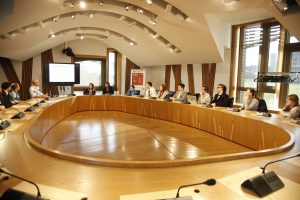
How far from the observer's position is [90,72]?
9.86 meters

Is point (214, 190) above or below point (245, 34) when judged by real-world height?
below

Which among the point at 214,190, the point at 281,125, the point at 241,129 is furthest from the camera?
the point at 241,129

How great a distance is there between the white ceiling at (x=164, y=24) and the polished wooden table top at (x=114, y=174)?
321 cm

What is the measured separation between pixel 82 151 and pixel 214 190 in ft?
9.18

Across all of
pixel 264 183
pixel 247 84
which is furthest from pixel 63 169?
pixel 247 84

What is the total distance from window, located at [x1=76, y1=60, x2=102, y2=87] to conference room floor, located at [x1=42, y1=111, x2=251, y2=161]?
407 centimetres

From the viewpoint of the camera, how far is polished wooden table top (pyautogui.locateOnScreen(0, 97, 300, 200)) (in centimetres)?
129

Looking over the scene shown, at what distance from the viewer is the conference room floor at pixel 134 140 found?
361 centimetres

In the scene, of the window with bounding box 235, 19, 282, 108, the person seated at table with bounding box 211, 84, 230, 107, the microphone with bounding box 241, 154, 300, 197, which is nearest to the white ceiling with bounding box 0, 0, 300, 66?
the window with bounding box 235, 19, 282, 108

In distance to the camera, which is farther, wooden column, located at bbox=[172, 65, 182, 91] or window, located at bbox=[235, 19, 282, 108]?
wooden column, located at bbox=[172, 65, 182, 91]

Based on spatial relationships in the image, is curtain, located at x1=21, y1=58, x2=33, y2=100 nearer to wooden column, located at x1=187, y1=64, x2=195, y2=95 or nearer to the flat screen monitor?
the flat screen monitor

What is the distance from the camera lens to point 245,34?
6348 millimetres

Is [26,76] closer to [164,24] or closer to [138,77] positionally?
[138,77]

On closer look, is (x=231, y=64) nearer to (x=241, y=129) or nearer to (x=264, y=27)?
(x=264, y=27)
